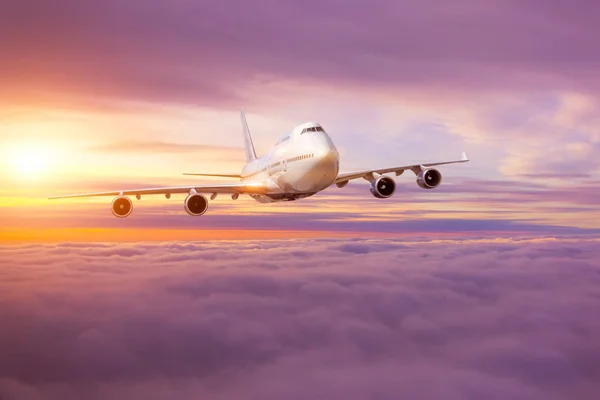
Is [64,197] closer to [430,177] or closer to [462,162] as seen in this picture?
[430,177]

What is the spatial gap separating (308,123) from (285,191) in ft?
26.6

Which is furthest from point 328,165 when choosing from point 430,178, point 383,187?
point 430,178

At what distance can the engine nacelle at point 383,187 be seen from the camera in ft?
192

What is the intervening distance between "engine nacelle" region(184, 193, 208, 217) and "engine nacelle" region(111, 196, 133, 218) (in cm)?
546

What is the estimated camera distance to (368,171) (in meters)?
60.8

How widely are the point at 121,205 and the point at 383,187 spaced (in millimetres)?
24656

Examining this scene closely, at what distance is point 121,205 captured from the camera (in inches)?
2291

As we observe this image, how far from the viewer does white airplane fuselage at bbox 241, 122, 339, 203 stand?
5556cm

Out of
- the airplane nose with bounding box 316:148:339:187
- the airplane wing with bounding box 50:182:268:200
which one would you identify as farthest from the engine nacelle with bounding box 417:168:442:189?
the airplane wing with bounding box 50:182:268:200

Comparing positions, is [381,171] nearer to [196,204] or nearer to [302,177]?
[302,177]

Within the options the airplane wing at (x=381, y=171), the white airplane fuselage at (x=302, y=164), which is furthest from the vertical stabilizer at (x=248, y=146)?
the airplane wing at (x=381, y=171)

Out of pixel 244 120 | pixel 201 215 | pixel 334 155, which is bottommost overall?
pixel 201 215

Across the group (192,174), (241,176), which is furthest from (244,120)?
(192,174)

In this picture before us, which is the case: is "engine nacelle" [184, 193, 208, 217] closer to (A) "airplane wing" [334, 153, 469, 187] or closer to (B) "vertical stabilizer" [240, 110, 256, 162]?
(A) "airplane wing" [334, 153, 469, 187]
